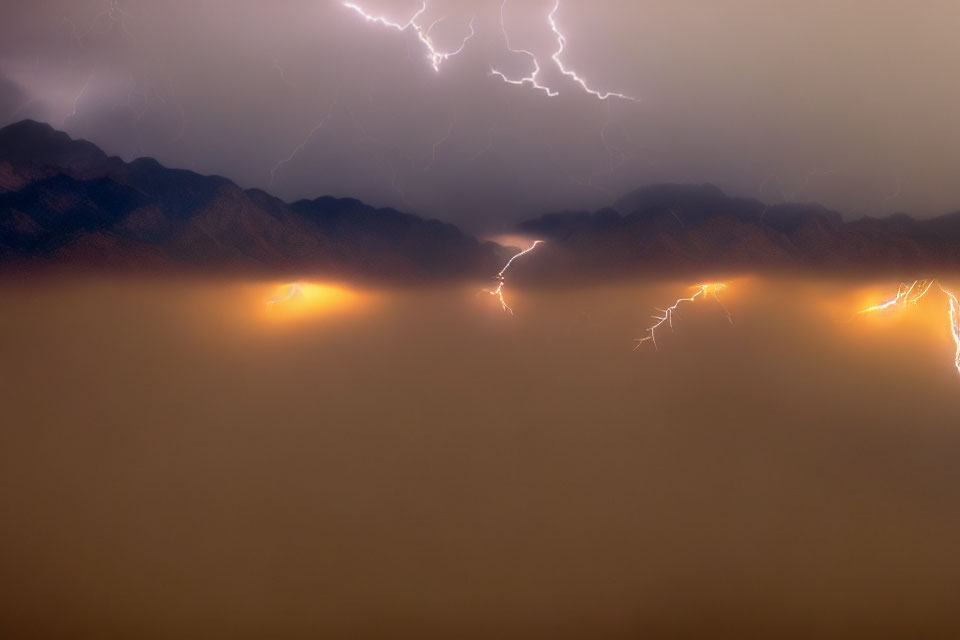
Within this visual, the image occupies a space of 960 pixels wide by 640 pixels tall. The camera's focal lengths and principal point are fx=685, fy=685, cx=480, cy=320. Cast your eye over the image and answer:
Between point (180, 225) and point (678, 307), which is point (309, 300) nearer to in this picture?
point (180, 225)

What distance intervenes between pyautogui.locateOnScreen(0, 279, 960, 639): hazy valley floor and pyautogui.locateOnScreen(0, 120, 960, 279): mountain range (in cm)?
10

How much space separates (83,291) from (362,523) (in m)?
Answer: 1.30

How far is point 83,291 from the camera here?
244 centimetres

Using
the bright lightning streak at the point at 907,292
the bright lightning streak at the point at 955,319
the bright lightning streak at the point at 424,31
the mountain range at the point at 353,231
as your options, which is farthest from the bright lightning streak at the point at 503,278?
the bright lightning streak at the point at 955,319

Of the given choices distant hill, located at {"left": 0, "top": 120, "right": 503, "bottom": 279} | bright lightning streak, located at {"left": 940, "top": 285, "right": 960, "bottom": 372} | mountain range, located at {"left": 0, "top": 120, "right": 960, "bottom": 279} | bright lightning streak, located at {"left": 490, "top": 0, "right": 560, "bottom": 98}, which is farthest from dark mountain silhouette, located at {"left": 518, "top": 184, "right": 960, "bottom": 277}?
bright lightning streak, located at {"left": 490, "top": 0, "right": 560, "bottom": 98}

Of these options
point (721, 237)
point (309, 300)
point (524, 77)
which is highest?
point (524, 77)

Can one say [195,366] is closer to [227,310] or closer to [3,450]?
[227,310]

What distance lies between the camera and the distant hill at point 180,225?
2.43 m

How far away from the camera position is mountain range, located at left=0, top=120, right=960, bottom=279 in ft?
8.00

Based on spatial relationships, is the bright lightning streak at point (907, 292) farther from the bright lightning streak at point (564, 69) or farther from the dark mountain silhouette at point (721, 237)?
the bright lightning streak at point (564, 69)

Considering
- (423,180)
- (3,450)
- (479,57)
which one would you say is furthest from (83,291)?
(479,57)

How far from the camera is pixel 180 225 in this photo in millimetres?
2475

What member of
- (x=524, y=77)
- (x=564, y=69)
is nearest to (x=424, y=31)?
(x=524, y=77)

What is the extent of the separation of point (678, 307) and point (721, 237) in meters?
0.33
